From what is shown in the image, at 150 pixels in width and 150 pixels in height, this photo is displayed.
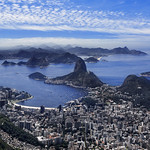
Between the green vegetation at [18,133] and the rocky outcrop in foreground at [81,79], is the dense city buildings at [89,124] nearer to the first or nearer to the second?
the green vegetation at [18,133]

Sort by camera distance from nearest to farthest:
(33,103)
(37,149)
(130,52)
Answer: (37,149) → (33,103) → (130,52)

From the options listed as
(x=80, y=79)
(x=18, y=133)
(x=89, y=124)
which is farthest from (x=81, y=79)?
(x=18, y=133)

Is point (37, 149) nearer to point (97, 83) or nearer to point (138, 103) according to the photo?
point (138, 103)

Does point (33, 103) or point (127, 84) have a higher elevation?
point (127, 84)

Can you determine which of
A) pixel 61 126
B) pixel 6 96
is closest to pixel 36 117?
pixel 61 126

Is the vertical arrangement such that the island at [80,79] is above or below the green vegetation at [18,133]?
above

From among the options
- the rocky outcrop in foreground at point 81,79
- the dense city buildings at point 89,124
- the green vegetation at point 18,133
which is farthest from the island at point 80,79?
the green vegetation at point 18,133

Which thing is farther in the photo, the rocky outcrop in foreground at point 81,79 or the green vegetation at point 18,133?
the rocky outcrop in foreground at point 81,79

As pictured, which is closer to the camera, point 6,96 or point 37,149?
point 37,149
